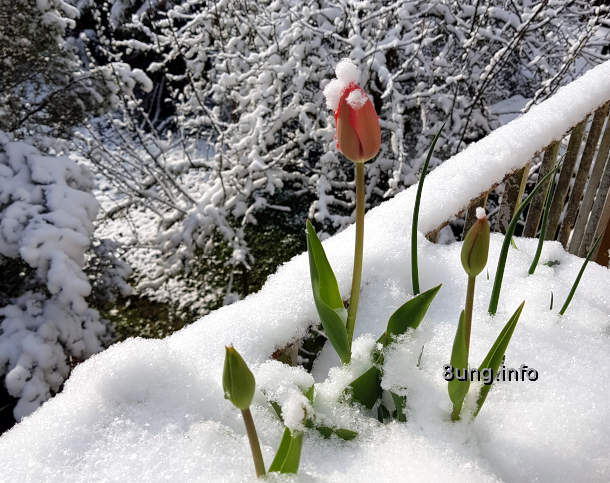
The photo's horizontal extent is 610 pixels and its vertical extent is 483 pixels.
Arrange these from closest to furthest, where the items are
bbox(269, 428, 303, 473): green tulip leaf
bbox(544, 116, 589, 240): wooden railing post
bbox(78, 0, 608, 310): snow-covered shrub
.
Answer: bbox(269, 428, 303, 473): green tulip leaf → bbox(544, 116, 589, 240): wooden railing post → bbox(78, 0, 608, 310): snow-covered shrub

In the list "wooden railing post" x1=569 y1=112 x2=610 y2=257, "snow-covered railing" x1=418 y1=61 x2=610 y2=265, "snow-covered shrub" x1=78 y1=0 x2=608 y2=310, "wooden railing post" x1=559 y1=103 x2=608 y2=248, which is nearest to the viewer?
"snow-covered railing" x1=418 y1=61 x2=610 y2=265

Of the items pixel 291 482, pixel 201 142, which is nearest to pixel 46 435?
pixel 291 482

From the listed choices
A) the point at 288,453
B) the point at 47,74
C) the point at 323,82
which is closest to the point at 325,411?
the point at 288,453

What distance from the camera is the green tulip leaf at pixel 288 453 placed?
64 cm

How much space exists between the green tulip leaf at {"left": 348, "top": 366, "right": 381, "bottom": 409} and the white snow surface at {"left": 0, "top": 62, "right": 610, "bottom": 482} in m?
0.02

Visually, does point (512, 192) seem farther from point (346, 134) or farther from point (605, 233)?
point (346, 134)

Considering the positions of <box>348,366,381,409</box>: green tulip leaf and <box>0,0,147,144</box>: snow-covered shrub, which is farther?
<box>0,0,147,144</box>: snow-covered shrub

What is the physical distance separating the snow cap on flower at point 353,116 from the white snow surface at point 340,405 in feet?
1.17

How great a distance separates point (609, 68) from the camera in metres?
1.73

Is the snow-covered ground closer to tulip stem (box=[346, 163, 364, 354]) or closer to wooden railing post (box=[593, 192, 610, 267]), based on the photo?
tulip stem (box=[346, 163, 364, 354])

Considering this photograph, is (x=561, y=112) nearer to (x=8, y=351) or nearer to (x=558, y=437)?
(x=558, y=437)

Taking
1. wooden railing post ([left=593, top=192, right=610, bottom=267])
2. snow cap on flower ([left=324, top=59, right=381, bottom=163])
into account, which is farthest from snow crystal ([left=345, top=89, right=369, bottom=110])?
wooden railing post ([left=593, top=192, right=610, bottom=267])

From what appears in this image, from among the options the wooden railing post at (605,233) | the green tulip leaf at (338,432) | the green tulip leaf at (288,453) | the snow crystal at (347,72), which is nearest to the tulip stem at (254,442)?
the green tulip leaf at (288,453)

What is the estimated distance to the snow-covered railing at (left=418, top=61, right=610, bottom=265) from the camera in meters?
1.23
